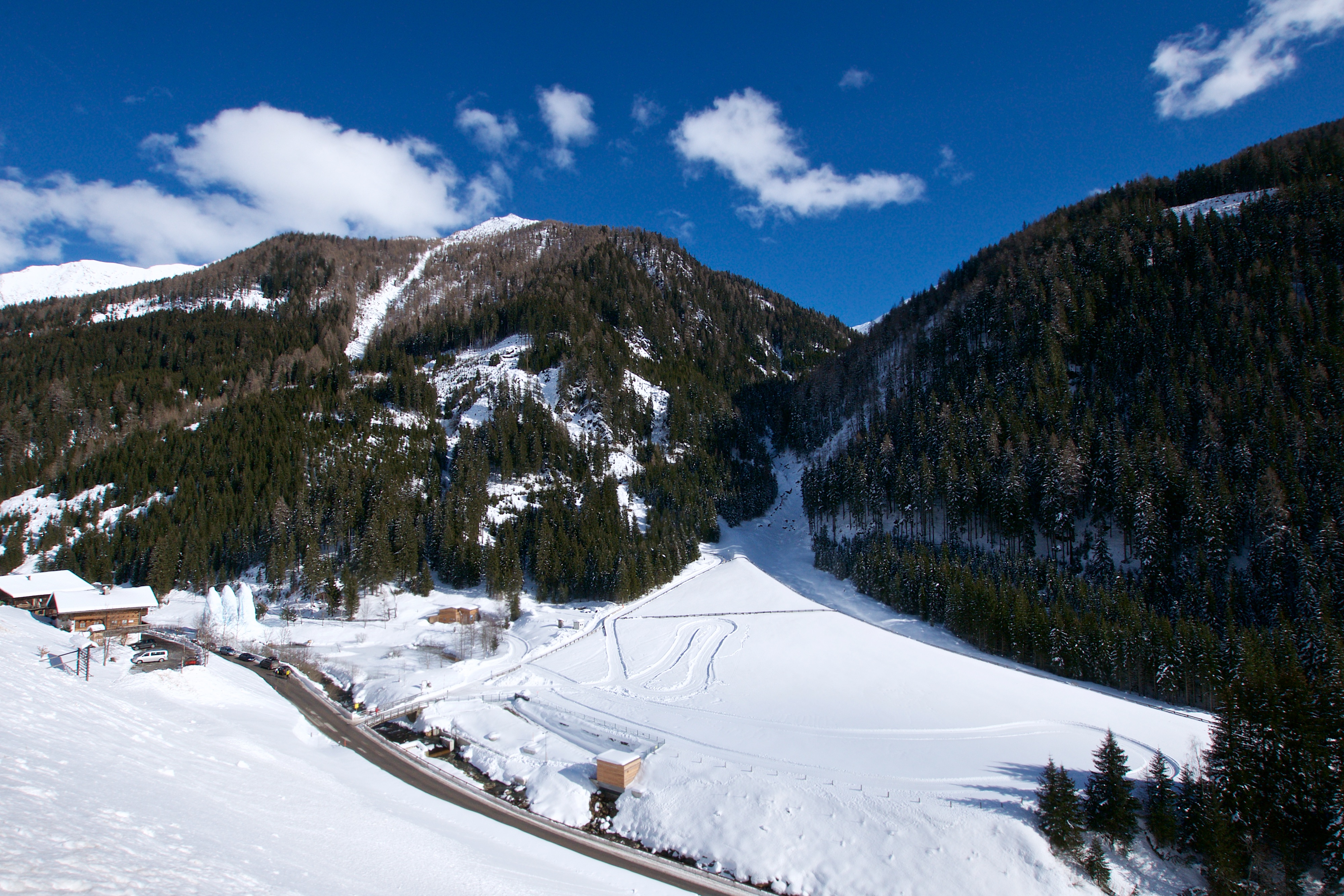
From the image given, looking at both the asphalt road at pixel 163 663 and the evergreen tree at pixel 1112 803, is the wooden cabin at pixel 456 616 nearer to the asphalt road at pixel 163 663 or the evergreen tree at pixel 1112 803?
the asphalt road at pixel 163 663

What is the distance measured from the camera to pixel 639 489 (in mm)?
113938

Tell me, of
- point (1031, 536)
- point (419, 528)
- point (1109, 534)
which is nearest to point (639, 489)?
point (419, 528)

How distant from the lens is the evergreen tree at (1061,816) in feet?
77.6

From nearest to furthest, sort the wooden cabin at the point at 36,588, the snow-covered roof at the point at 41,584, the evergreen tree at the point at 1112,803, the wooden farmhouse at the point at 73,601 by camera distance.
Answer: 1. the evergreen tree at the point at 1112,803
2. the wooden farmhouse at the point at 73,601
3. the wooden cabin at the point at 36,588
4. the snow-covered roof at the point at 41,584

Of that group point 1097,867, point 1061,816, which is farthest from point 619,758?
point 1097,867

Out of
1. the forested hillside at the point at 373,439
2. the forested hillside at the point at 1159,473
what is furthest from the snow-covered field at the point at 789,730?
the forested hillside at the point at 373,439

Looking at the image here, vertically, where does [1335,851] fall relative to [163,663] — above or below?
below

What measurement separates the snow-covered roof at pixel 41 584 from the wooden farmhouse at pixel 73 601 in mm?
39

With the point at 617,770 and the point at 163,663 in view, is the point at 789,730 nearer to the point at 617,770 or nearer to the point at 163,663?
the point at 617,770

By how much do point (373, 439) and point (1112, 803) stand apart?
119055 mm

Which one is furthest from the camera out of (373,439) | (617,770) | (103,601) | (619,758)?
(373,439)

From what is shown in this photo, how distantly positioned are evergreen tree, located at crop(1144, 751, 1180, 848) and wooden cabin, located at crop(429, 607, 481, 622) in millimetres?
61545

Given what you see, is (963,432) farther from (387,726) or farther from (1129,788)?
(387,726)

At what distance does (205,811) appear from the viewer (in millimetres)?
13820
